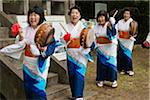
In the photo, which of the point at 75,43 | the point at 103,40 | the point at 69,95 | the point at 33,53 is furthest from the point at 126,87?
the point at 33,53

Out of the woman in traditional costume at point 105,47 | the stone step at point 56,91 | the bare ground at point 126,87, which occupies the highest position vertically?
the woman in traditional costume at point 105,47

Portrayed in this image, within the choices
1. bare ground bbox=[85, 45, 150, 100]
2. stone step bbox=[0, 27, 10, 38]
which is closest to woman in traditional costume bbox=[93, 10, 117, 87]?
bare ground bbox=[85, 45, 150, 100]

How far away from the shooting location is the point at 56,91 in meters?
5.25

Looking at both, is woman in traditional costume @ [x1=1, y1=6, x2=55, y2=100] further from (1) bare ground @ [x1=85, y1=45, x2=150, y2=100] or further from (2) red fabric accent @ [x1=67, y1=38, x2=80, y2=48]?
(1) bare ground @ [x1=85, y1=45, x2=150, y2=100]

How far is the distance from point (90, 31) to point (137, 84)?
7.76ft

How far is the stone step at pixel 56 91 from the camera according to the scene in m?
5.11

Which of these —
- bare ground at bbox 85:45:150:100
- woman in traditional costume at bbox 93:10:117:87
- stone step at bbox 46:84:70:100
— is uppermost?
woman in traditional costume at bbox 93:10:117:87

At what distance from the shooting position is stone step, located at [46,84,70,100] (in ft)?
16.8

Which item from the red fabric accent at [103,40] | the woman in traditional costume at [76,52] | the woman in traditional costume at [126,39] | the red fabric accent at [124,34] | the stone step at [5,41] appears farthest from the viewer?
the red fabric accent at [124,34]

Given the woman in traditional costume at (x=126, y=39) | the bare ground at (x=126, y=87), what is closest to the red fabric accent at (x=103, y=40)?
the bare ground at (x=126, y=87)

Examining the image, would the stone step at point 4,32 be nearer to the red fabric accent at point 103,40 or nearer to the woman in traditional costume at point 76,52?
the woman in traditional costume at point 76,52

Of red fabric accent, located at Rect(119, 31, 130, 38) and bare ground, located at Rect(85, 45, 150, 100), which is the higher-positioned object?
red fabric accent, located at Rect(119, 31, 130, 38)

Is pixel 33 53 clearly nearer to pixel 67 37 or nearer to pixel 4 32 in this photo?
pixel 67 37

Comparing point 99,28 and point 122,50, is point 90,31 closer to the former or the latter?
point 99,28
